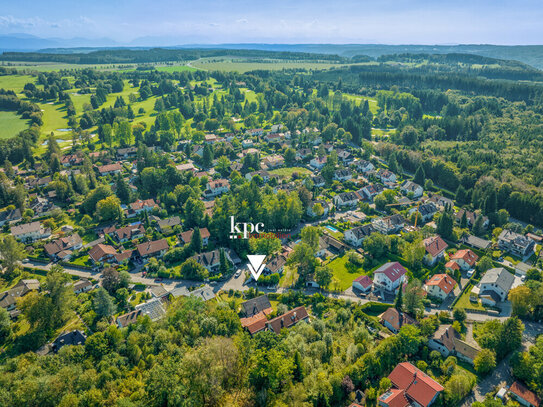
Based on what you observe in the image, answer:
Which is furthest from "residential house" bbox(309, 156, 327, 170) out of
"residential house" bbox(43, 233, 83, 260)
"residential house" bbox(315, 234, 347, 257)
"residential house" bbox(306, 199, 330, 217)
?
"residential house" bbox(43, 233, 83, 260)

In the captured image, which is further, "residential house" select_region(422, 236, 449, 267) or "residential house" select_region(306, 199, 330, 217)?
"residential house" select_region(306, 199, 330, 217)

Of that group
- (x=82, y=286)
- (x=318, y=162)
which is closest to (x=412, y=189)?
(x=318, y=162)

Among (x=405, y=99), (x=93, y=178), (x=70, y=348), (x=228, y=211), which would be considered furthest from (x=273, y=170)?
(x=405, y=99)

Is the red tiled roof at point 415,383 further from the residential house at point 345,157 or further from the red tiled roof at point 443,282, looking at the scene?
the residential house at point 345,157

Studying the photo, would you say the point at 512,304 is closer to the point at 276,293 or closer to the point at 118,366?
the point at 276,293

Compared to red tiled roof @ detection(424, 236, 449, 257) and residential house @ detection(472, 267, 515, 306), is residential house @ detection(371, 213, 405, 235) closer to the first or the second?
red tiled roof @ detection(424, 236, 449, 257)

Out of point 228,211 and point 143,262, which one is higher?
point 228,211
